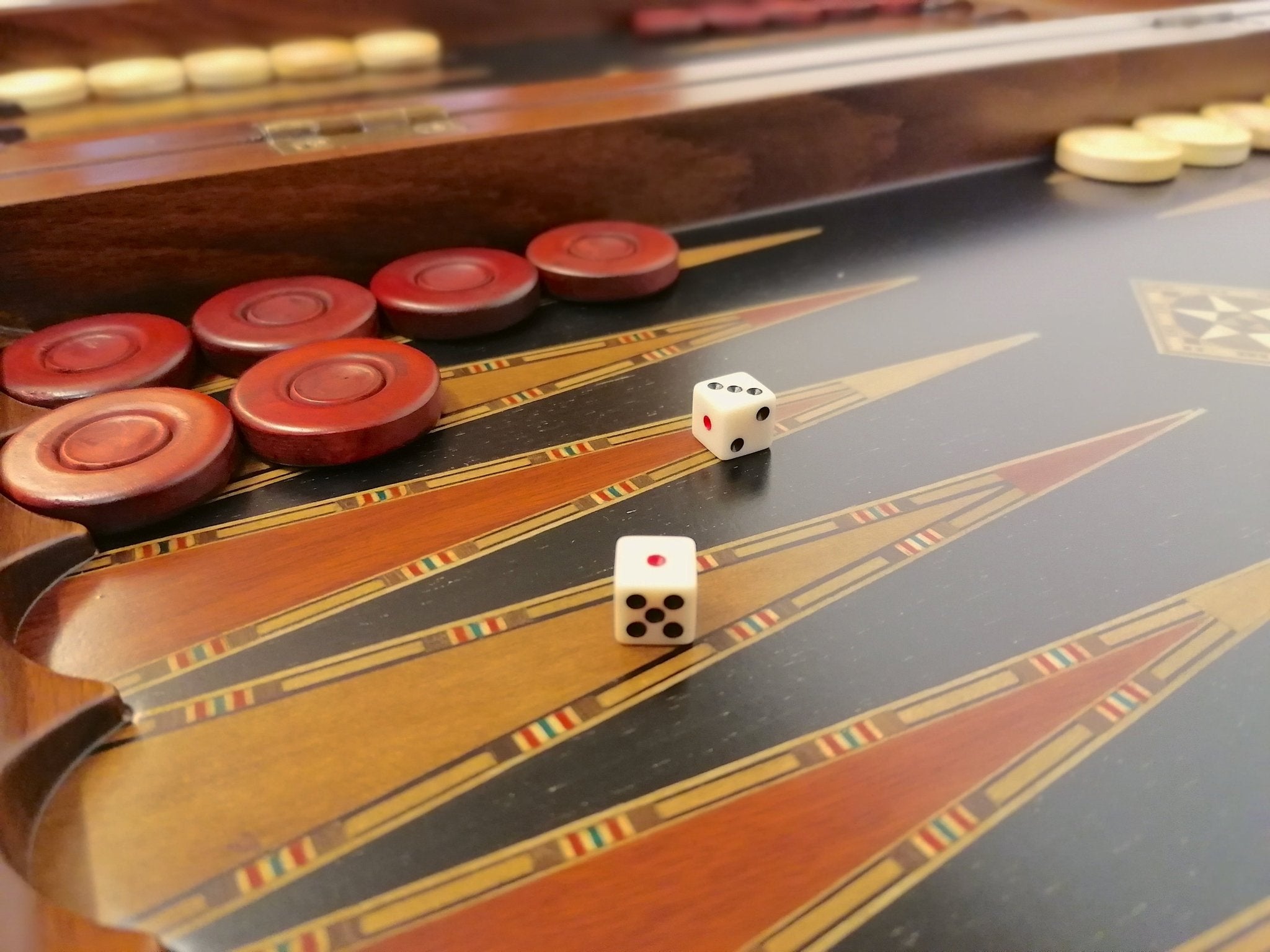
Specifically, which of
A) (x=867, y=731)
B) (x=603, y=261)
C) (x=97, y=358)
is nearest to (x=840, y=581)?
(x=867, y=731)

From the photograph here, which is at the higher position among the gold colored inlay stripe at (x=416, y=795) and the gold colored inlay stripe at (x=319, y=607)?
the gold colored inlay stripe at (x=319, y=607)

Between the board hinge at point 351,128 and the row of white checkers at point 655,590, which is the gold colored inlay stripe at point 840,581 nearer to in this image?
the row of white checkers at point 655,590

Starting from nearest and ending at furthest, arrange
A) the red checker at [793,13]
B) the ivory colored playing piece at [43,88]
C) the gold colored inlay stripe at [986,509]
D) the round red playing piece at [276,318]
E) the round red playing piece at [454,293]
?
the gold colored inlay stripe at [986,509], the round red playing piece at [276,318], the round red playing piece at [454,293], the ivory colored playing piece at [43,88], the red checker at [793,13]

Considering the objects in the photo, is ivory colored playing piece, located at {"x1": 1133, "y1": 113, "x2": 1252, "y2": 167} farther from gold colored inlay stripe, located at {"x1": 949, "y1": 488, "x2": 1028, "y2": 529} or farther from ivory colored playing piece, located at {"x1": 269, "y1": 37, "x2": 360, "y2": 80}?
ivory colored playing piece, located at {"x1": 269, "y1": 37, "x2": 360, "y2": 80}

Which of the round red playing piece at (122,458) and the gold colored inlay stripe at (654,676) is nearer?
the gold colored inlay stripe at (654,676)

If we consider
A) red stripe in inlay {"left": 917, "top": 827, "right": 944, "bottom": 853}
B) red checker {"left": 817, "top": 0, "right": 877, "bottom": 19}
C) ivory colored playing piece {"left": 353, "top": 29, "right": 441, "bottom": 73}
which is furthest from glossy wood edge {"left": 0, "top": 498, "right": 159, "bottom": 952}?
red checker {"left": 817, "top": 0, "right": 877, "bottom": 19}

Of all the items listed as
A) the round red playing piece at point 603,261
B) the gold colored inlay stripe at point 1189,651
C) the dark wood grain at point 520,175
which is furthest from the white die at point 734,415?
the dark wood grain at point 520,175
